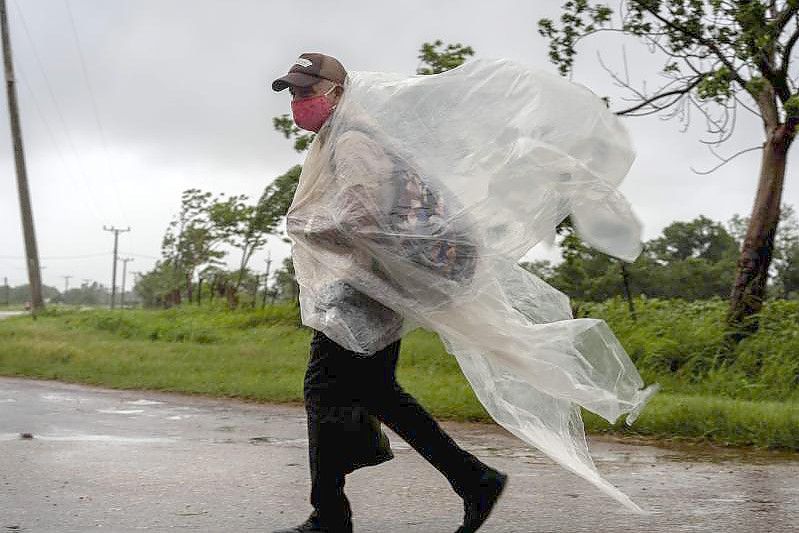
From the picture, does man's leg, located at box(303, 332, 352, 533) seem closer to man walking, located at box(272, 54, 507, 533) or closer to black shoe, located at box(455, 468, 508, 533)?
man walking, located at box(272, 54, 507, 533)

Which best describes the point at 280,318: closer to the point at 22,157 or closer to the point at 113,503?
the point at 22,157

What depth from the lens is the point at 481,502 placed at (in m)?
3.96

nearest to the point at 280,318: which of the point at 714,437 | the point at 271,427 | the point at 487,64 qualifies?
the point at 271,427

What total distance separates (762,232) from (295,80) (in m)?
9.13

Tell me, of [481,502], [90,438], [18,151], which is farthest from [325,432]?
[18,151]

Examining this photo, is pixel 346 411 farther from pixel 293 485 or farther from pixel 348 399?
pixel 293 485

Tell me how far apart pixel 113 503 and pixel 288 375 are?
21.5ft

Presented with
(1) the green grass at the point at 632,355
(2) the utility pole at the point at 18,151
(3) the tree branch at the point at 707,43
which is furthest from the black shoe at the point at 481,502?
(2) the utility pole at the point at 18,151

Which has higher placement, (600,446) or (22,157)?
(22,157)

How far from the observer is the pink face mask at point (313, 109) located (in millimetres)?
3855

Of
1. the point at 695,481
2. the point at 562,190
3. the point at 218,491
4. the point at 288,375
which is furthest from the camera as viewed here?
the point at 288,375

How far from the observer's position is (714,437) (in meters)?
7.05

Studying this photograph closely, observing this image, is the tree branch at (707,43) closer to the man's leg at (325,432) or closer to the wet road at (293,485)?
the wet road at (293,485)

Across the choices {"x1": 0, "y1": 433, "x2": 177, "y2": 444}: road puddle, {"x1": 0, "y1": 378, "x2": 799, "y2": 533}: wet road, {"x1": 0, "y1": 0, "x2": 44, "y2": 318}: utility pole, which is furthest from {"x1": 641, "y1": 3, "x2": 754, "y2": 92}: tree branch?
{"x1": 0, "y1": 0, "x2": 44, "y2": 318}: utility pole
